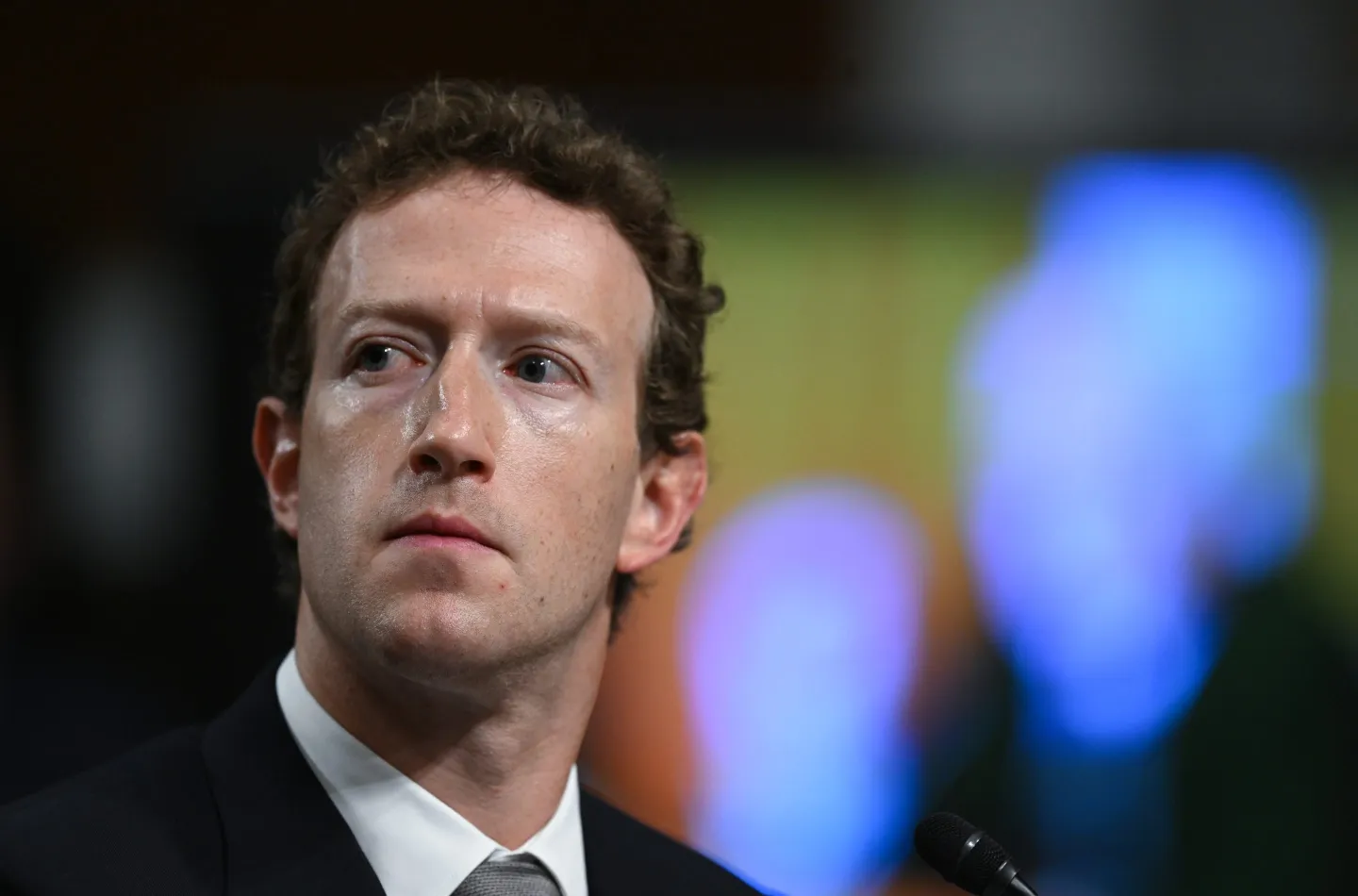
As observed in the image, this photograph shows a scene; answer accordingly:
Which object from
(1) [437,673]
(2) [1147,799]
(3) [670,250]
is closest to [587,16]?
(3) [670,250]

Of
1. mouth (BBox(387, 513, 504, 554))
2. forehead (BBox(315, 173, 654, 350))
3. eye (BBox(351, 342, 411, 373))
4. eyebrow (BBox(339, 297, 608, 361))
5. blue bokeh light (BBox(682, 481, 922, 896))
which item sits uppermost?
forehead (BBox(315, 173, 654, 350))

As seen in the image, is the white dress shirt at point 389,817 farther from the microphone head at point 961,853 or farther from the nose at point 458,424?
the microphone head at point 961,853

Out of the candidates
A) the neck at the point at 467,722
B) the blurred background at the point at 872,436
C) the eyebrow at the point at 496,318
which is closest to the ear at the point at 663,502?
the neck at the point at 467,722

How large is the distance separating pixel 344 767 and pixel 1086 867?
306 centimetres

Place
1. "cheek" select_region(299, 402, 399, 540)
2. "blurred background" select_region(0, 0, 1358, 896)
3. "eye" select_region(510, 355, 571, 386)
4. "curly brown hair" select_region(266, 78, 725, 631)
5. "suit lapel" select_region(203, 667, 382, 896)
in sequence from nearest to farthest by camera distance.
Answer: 1. "suit lapel" select_region(203, 667, 382, 896)
2. "cheek" select_region(299, 402, 399, 540)
3. "eye" select_region(510, 355, 571, 386)
4. "curly brown hair" select_region(266, 78, 725, 631)
5. "blurred background" select_region(0, 0, 1358, 896)

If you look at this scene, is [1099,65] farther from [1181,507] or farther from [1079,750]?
[1079,750]

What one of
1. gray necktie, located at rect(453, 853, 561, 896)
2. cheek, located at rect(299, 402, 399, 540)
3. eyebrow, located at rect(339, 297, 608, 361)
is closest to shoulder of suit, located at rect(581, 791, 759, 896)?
gray necktie, located at rect(453, 853, 561, 896)

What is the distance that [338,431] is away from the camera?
230 centimetres

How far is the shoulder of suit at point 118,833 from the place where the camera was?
6.61 ft

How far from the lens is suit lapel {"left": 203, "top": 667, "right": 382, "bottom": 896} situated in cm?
213

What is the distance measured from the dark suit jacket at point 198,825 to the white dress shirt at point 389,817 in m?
0.03

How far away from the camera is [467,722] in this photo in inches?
90.4

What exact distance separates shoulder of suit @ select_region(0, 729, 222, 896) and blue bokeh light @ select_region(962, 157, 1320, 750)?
10.2 ft

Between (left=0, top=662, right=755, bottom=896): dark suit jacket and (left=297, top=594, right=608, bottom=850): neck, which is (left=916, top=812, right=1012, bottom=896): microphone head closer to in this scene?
(left=297, top=594, right=608, bottom=850): neck
